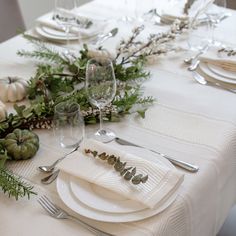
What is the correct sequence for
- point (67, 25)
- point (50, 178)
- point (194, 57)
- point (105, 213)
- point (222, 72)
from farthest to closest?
point (67, 25) → point (194, 57) → point (222, 72) → point (50, 178) → point (105, 213)

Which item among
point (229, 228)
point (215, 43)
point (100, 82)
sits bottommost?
point (229, 228)

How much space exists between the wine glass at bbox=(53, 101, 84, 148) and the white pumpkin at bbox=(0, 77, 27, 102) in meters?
0.22

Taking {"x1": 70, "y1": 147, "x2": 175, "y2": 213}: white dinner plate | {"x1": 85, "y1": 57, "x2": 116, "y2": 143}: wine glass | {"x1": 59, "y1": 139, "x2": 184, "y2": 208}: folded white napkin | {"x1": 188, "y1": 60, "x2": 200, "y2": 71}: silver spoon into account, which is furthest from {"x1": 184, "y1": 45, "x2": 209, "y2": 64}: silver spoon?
{"x1": 70, "y1": 147, "x2": 175, "y2": 213}: white dinner plate

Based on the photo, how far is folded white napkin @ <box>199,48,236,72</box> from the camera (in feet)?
4.24

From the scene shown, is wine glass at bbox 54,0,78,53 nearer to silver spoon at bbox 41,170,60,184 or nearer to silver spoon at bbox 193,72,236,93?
silver spoon at bbox 193,72,236,93

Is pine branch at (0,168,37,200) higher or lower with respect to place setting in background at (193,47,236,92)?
higher

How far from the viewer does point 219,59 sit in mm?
1312

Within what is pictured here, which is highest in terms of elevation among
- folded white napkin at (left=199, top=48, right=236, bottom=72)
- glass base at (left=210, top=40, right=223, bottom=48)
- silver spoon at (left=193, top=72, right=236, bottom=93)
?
Result: folded white napkin at (left=199, top=48, right=236, bottom=72)

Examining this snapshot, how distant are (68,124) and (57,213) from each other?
237 millimetres

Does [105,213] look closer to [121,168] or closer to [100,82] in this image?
[121,168]

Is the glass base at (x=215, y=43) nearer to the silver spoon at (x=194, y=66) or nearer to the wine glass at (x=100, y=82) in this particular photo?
the silver spoon at (x=194, y=66)

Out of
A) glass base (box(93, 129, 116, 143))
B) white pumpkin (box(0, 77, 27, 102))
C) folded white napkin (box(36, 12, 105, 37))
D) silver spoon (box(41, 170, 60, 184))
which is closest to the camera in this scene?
silver spoon (box(41, 170, 60, 184))

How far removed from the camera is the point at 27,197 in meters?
0.88

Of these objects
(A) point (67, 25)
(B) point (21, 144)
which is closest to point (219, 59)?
(A) point (67, 25)
